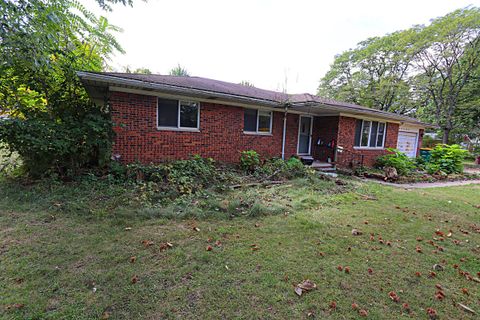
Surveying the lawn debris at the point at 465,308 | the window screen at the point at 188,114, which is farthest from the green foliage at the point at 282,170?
the lawn debris at the point at 465,308

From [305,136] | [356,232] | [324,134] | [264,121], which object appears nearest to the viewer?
[356,232]

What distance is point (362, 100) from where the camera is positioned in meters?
24.4

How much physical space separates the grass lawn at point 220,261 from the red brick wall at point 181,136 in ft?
7.23

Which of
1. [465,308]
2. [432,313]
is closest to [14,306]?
[432,313]

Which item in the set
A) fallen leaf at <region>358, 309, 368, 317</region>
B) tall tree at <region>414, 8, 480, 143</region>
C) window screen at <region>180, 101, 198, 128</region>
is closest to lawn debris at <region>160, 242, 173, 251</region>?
fallen leaf at <region>358, 309, 368, 317</region>

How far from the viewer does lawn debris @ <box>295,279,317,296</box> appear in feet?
7.61

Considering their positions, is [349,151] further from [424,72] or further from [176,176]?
[424,72]

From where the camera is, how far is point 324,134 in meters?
11.2

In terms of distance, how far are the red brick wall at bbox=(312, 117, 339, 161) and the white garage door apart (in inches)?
296

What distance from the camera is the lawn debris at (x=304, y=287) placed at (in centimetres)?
232

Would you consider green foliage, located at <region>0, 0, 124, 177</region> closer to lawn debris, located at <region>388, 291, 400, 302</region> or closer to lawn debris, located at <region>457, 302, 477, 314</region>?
lawn debris, located at <region>388, 291, 400, 302</region>

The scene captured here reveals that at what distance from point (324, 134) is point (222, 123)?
5551 mm

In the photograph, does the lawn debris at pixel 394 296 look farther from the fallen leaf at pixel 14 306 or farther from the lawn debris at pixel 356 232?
the fallen leaf at pixel 14 306

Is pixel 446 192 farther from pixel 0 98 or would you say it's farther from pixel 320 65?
pixel 320 65
